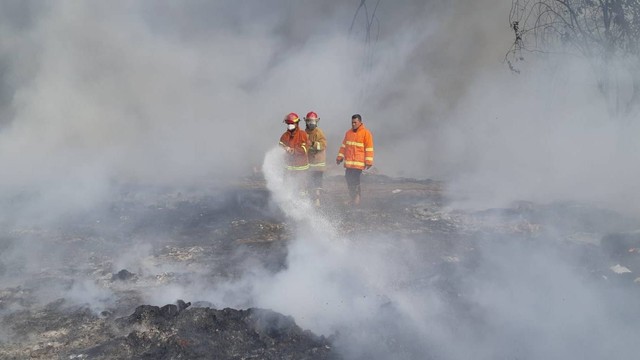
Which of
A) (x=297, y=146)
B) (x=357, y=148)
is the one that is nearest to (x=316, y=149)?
(x=297, y=146)

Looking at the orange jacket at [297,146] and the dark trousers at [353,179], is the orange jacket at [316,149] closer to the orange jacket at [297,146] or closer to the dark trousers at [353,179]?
the orange jacket at [297,146]

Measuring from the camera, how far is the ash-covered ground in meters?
4.00

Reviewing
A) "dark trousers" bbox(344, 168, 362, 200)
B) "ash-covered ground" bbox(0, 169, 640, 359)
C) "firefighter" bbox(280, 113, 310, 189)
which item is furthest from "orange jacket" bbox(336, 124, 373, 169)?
"ash-covered ground" bbox(0, 169, 640, 359)

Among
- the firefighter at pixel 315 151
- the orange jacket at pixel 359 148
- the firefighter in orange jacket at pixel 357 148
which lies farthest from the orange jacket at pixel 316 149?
the orange jacket at pixel 359 148

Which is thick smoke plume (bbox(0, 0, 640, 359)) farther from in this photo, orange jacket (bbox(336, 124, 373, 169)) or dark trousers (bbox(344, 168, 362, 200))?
orange jacket (bbox(336, 124, 373, 169))

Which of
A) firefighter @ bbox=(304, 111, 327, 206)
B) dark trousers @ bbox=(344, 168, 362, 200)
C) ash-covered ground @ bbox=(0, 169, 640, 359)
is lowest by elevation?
ash-covered ground @ bbox=(0, 169, 640, 359)

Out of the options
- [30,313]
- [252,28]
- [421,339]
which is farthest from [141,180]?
[421,339]

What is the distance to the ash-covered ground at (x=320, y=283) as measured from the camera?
13.1ft

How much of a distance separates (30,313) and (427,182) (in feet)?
25.7

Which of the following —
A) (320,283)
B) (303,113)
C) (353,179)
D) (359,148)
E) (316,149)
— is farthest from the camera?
(303,113)

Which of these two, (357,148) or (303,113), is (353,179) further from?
(303,113)

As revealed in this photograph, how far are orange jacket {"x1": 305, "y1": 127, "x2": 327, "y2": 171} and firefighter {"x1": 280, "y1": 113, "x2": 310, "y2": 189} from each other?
0.30 ft

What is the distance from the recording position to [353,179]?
8117mm

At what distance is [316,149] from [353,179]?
35.0 inches
